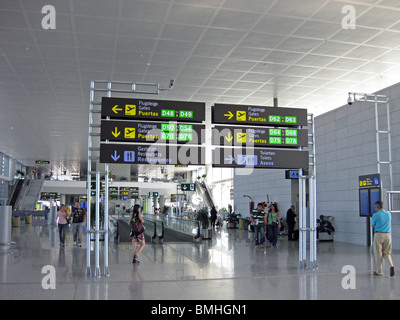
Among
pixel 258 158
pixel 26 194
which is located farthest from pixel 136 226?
pixel 26 194

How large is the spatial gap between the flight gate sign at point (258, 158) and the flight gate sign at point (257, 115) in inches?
26.8

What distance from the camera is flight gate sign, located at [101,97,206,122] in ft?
30.6

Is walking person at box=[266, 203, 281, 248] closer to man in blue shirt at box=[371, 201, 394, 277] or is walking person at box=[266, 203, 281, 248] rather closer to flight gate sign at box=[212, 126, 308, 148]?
flight gate sign at box=[212, 126, 308, 148]

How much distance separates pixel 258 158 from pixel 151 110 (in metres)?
2.77

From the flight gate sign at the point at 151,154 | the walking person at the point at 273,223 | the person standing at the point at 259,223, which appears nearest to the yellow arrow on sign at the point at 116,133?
the flight gate sign at the point at 151,154

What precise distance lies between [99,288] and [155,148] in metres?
3.21

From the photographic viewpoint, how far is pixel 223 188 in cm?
4866

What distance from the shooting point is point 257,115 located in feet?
33.4

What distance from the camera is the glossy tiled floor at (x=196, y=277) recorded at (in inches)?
280

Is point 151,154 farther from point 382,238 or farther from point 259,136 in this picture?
point 382,238

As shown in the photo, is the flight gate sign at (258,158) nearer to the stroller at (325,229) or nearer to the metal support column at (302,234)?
the metal support column at (302,234)

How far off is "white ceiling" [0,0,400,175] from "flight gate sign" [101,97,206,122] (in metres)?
1.97
